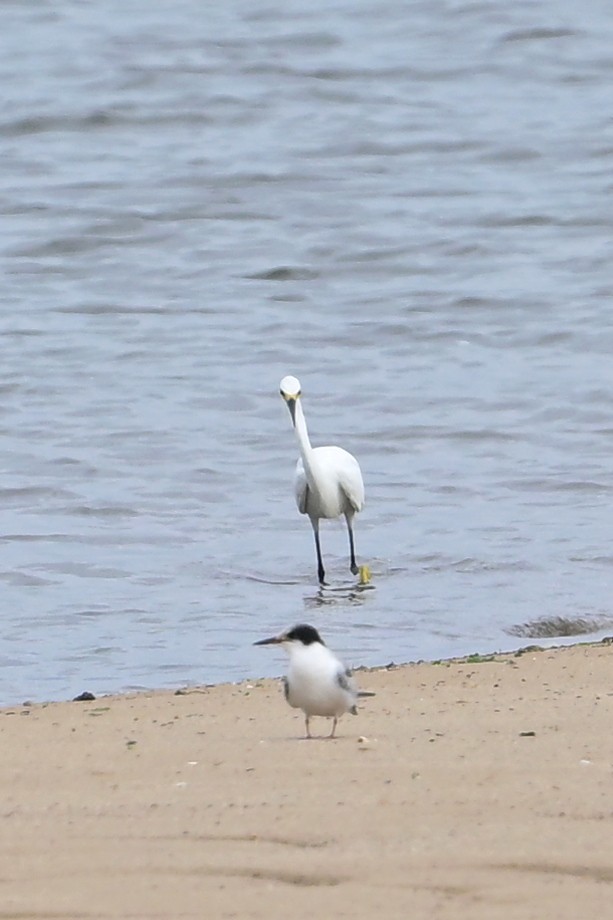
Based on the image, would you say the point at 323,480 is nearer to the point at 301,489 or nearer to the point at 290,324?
the point at 301,489

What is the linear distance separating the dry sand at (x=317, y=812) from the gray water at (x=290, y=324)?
2.16 meters

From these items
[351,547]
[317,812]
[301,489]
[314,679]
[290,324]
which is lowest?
[290,324]

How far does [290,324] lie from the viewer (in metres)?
16.5

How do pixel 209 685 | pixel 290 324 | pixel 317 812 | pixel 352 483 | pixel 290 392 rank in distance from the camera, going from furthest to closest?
pixel 290 324
pixel 290 392
pixel 352 483
pixel 209 685
pixel 317 812

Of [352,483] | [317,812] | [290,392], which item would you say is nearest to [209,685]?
[317,812]

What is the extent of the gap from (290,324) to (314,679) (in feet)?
37.4

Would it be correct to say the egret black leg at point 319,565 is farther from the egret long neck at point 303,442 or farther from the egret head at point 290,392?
the egret head at point 290,392

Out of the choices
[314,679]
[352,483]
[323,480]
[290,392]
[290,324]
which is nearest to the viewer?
[314,679]

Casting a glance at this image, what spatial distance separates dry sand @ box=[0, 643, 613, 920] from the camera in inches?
148

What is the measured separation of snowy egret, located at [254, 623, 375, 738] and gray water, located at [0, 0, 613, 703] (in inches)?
89.4

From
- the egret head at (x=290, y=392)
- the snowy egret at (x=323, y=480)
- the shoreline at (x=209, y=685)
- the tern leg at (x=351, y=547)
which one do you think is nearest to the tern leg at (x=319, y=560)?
the snowy egret at (x=323, y=480)

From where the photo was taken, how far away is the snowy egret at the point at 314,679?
523 cm

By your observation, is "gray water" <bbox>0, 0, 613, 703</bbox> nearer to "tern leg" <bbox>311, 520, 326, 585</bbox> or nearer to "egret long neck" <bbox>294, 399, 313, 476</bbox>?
"tern leg" <bbox>311, 520, 326, 585</bbox>

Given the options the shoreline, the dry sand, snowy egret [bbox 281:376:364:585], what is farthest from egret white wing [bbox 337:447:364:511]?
the dry sand
